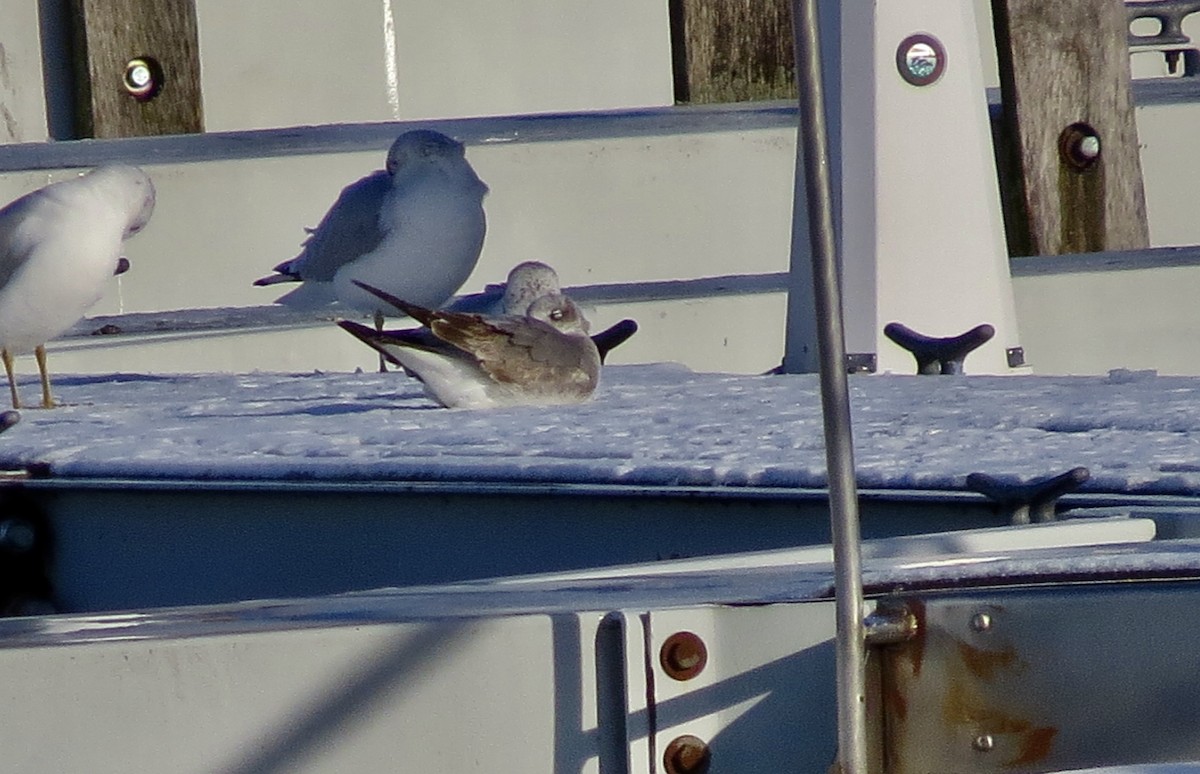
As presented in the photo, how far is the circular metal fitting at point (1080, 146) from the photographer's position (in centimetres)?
554

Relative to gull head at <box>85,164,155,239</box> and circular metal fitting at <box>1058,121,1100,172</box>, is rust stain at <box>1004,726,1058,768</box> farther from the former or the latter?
circular metal fitting at <box>1058,121,1100,172</box>

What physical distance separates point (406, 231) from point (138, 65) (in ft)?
3.24

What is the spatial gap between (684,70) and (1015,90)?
1.01 m

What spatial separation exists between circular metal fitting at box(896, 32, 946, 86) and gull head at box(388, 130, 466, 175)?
139 centimetres

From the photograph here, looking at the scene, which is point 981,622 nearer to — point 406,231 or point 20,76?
point 406,231

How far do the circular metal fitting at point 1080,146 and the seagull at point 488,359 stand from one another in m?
2.59

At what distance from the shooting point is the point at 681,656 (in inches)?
54.5

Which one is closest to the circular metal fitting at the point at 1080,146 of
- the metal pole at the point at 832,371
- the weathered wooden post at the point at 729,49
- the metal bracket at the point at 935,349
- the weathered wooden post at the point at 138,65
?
the weathered wooden post at the point at 729,49

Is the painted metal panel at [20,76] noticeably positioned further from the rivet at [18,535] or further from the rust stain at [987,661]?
the rust stain at [987,661]

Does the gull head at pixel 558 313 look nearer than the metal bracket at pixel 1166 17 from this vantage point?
Yes

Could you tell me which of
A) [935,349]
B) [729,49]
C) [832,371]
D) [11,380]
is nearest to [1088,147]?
[729,49]

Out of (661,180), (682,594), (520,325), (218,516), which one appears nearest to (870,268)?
(520,325)

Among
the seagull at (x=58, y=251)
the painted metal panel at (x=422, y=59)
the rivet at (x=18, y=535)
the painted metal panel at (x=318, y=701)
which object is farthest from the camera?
the painted metal panel at (x=422, y=59)

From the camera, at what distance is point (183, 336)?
4.66 metres
